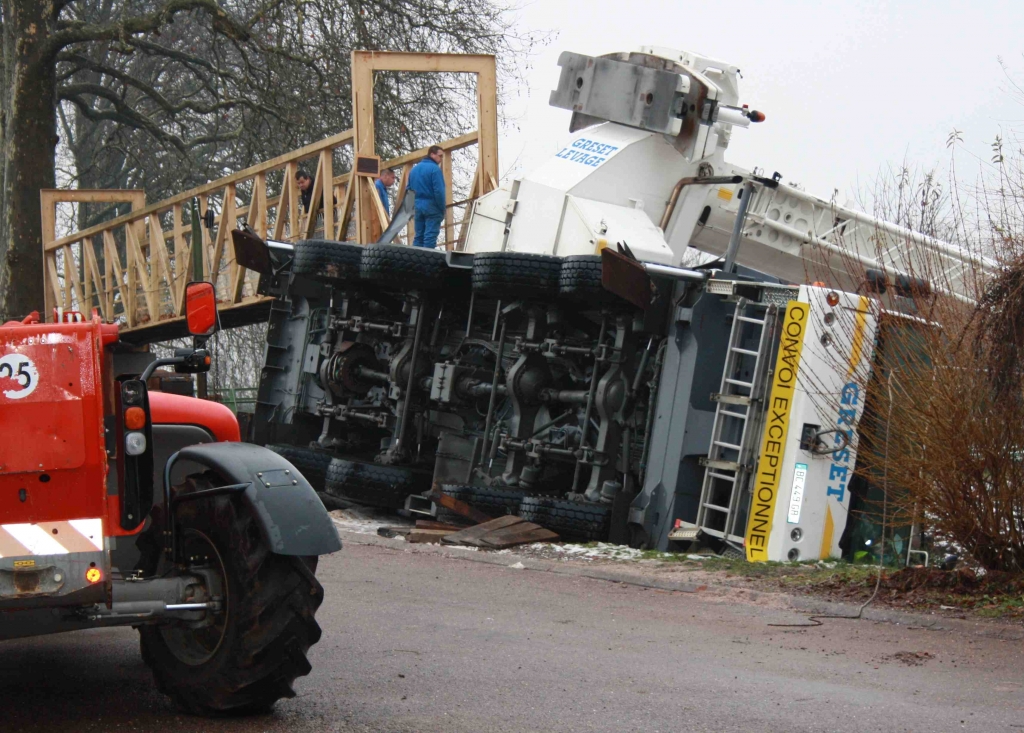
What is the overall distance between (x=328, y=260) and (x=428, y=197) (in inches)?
54.0

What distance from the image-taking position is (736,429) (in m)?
11.5

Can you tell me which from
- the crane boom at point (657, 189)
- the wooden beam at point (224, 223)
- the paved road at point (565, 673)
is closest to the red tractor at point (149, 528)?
the paved road at point (565, 673)

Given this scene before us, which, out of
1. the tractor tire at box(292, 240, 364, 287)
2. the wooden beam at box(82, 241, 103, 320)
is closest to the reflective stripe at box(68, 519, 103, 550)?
the tractor tire at box(292, 240, 364, 287)

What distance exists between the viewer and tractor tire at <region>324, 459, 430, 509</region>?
1340 cm

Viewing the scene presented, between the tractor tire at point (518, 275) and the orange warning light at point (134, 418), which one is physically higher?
the tractor tire at point (518, 275)

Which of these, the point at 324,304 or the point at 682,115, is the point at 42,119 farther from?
the point at 682,115

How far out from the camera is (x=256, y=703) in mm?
5398

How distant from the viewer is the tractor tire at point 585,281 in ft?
38.8

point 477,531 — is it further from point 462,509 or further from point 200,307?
point 200,307

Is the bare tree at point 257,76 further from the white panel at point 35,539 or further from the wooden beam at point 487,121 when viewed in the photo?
the white panel at point 35,539

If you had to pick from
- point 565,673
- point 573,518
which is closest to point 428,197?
point 573,518

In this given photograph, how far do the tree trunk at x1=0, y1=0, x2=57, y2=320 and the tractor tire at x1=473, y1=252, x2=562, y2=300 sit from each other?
40.7ft

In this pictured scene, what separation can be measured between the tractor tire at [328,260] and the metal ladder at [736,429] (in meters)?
4.07

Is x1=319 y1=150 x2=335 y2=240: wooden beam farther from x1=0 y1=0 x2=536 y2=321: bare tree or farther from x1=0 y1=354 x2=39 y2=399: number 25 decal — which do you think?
x1=0 y1=354 x2=39 y2=399: number 25 decal
